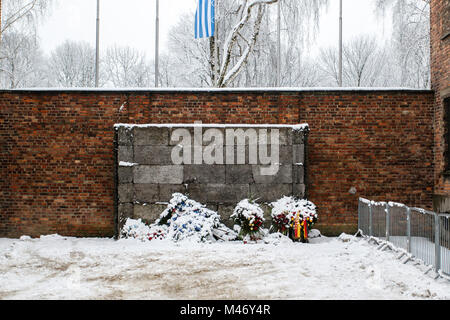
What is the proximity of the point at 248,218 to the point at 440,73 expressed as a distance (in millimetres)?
5979

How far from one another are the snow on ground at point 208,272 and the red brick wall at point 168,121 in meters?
1.03

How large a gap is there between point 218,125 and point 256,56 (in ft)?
34.5

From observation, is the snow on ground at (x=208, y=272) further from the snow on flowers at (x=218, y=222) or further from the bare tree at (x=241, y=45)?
the bare tree at (x=241, y=45)

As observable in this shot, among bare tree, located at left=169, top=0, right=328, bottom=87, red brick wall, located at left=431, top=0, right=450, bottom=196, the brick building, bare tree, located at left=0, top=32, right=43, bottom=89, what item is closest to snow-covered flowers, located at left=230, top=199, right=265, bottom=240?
the brick building

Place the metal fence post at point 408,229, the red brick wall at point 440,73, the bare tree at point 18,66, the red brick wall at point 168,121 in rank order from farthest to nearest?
the bare tree at point 18,66 < the red brick wall at point 168,121 < the red brick wall at point 440,73 < the metal fence post at point 408,229

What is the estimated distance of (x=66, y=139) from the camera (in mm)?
10039

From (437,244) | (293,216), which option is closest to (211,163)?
(293,216)

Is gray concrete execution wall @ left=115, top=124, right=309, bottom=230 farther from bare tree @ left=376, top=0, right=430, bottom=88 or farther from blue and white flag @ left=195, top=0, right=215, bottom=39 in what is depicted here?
bare tree @ left=376, top=0, right=430, bottom=88

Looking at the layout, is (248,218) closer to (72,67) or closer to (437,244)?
(437,244)

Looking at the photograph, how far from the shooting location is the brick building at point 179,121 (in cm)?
996

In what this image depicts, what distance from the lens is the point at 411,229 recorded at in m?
7.25

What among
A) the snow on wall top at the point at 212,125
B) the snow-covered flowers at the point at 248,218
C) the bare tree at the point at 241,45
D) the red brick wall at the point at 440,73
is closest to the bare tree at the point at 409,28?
the bare tree at the point at 241,45

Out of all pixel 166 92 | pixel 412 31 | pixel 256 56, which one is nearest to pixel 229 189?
pixel 166 92

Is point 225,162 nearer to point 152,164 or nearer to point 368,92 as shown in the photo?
point 152,164
